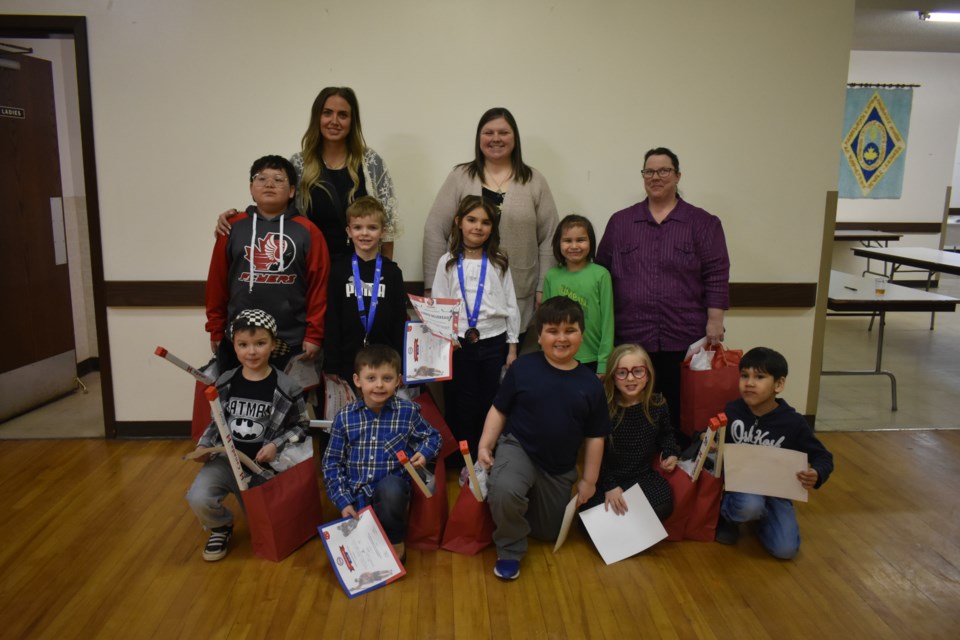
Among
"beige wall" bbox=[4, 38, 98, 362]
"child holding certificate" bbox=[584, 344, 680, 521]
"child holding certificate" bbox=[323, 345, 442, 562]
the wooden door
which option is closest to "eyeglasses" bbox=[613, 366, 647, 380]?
"child holding certificate" bbox=[584, 344, 680, 521]

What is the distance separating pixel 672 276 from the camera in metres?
2.88

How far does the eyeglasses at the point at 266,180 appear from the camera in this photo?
2.64m

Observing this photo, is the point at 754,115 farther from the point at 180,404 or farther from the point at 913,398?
the point at 180,404

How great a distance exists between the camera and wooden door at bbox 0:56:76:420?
3672 millimetres

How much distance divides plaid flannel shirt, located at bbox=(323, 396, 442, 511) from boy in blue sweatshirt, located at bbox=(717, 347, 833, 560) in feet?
3.77

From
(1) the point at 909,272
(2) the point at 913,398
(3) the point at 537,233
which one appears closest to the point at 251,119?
(3) the point at 537,233

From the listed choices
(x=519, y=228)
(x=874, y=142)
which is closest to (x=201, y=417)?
(x=519, y=228)

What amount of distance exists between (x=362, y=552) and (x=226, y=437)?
587mm

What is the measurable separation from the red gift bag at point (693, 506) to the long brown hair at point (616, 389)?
26 cm

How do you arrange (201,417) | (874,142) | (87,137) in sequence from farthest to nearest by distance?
(874,142) < (87,137) < (201,417)

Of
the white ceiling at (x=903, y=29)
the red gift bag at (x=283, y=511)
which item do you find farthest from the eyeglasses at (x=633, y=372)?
the white ceiling at (x=903, y=29)

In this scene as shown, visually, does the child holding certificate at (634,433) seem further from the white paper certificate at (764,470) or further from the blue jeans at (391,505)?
the blue jeans at (391,505)

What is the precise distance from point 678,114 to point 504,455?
6.34 feet

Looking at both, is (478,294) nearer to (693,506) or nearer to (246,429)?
(246,429)
